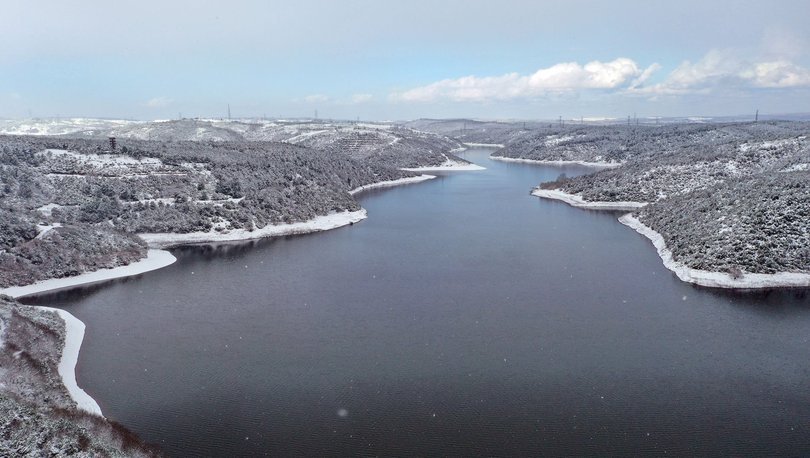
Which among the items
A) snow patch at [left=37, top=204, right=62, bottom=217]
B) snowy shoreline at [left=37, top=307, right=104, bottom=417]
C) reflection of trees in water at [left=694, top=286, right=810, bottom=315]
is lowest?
snowy shoreline at [left=37, top=307, right=104, bottom=417]

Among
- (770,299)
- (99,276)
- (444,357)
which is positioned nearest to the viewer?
(444,357)

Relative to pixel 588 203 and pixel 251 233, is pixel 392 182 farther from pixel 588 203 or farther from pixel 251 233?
pixel 251 233

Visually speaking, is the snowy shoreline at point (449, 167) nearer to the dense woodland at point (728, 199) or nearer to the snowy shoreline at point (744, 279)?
the dense woodland at point (728, 199)

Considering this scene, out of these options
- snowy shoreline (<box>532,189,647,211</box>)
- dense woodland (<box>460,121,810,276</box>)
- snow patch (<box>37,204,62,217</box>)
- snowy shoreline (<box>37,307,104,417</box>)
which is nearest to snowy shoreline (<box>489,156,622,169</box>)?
dense woodland (<box>460,121,810,276</box>)

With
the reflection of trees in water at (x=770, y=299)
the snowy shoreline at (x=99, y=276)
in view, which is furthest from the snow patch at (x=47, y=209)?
the reflection of trees in water at (x=770, y=299)

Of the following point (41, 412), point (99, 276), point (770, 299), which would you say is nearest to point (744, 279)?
point (770, 299)

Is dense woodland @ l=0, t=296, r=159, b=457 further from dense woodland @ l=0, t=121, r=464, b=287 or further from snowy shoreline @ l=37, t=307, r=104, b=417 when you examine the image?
dense woodland @ l=0, t=121, r=464, b=287
